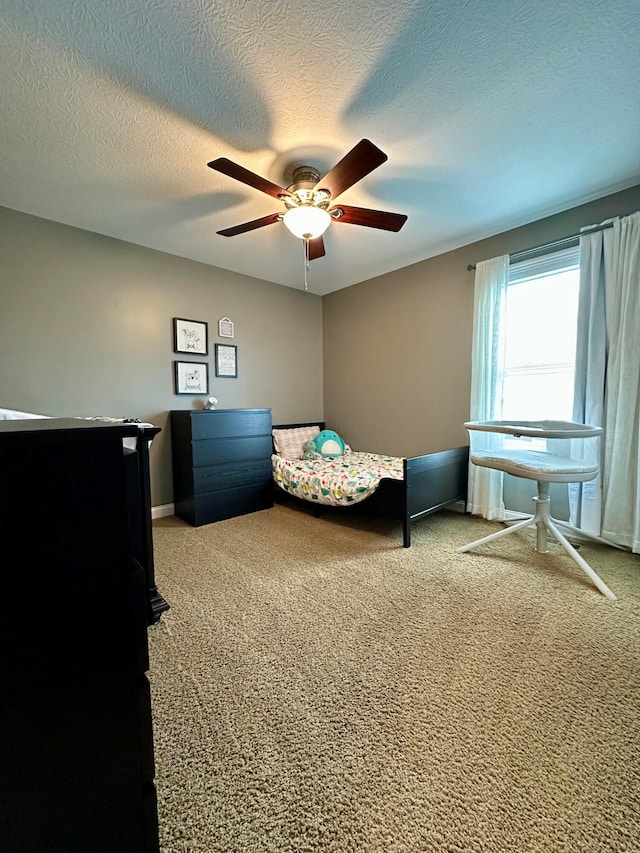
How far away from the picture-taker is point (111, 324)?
273 cm

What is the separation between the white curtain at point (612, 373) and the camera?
2088 mm

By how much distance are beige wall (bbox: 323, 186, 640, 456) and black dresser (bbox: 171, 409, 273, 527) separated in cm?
126

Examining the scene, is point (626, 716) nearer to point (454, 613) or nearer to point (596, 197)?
point (454, 613)

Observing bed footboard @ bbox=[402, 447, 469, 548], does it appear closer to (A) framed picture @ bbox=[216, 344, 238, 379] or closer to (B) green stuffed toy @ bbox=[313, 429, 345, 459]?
(B) green stuffed toy @ bbox=[313, 429, 345, 459]

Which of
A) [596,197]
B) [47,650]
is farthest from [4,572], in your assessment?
[596,197]

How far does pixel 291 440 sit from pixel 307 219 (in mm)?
2296

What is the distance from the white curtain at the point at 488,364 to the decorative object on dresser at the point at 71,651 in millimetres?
2699

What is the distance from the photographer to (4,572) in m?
0.45

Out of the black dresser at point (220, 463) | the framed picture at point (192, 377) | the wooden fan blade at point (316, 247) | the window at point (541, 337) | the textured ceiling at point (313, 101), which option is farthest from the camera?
the framed picture at point (192, 377)

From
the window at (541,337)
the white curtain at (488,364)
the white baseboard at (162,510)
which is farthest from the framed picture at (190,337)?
the window at (541,337)

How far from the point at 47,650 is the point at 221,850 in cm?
69

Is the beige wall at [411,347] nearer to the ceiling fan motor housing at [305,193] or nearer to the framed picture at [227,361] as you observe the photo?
the framed picture at [227,361]

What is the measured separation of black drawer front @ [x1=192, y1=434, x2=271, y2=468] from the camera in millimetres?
2797

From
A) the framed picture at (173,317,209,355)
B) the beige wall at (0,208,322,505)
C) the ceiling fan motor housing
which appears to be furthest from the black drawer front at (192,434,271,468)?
the ceiling fan motor housing
